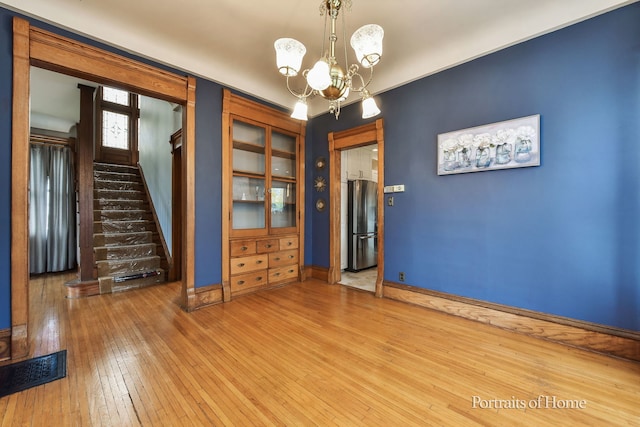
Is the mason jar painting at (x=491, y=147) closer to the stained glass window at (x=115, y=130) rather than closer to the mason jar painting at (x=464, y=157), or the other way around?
the mason jar painting at (x=464, y=157)

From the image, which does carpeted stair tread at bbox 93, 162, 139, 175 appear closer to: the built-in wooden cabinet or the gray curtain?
the gray curtain

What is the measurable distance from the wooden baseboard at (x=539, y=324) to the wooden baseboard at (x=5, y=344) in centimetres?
369

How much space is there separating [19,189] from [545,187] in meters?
4.45

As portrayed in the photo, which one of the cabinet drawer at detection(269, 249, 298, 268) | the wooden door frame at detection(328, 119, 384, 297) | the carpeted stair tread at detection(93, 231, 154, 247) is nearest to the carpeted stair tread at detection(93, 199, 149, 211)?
the carpeted stair tread at detection(93, 231, 154, 247)

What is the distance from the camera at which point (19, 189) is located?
2.03 m

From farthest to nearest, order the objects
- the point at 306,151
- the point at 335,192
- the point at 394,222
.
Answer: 1. the point at 306,151
2. the point at 335,192
3. the point at 394,222

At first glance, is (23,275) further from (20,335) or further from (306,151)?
(306,151)

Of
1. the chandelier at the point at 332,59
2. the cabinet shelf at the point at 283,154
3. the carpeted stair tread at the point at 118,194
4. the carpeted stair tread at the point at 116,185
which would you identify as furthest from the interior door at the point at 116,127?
the chandelier at the point at 332,59

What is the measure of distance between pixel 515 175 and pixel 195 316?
11.8 ft

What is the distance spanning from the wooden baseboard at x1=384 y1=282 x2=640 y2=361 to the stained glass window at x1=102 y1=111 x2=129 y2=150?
736 centimetres

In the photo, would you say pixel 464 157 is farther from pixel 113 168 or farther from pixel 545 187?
pixel 113 168

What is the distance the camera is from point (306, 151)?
14.3 feet

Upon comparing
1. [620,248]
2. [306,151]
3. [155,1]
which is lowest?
[620,248]

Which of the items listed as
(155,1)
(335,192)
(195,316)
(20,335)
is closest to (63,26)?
(155,1)
